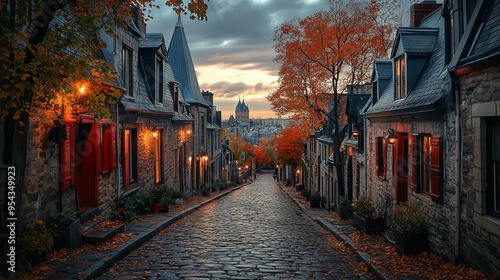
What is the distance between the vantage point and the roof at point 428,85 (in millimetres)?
9540

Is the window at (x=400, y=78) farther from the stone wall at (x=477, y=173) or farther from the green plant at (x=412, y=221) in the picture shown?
the stone wall at (x=477, y=173)

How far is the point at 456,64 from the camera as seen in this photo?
8.23 meters

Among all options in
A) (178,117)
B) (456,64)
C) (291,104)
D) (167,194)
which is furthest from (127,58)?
(456,64)

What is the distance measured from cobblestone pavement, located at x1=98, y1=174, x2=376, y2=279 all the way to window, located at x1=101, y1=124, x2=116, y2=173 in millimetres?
2651

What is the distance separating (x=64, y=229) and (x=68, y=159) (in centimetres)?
215

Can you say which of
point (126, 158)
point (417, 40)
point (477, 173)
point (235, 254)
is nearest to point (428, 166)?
point (477, 173)

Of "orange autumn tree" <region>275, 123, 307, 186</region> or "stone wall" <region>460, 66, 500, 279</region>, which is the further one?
"orange autumn tree" <region>275, 123, 307, 186</region>

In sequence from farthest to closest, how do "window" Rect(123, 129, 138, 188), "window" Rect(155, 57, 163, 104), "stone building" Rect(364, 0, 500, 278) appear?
"window" Rect(155, 57, 163, 104)
"window" Rect(123, 129, 138, 188)
"stone building" Rect(364, 0, 500, 278)

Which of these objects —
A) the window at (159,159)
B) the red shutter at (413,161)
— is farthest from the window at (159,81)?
the red shutter at (413,161)

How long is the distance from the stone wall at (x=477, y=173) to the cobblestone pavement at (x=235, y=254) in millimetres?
2366

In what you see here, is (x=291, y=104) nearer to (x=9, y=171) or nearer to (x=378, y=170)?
(x=378, y=170)

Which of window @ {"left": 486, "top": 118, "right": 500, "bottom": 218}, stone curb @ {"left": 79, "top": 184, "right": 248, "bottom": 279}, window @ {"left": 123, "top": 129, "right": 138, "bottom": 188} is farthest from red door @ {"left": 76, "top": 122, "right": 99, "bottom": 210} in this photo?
window @ {"left": 486, "top": 118, "right": 500, "bottom": 218}

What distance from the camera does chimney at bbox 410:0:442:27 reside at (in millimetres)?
16312

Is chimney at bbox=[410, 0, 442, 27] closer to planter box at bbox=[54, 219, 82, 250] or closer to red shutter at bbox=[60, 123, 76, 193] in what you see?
red shutter at bbox=[60, 123, 76, 193]
